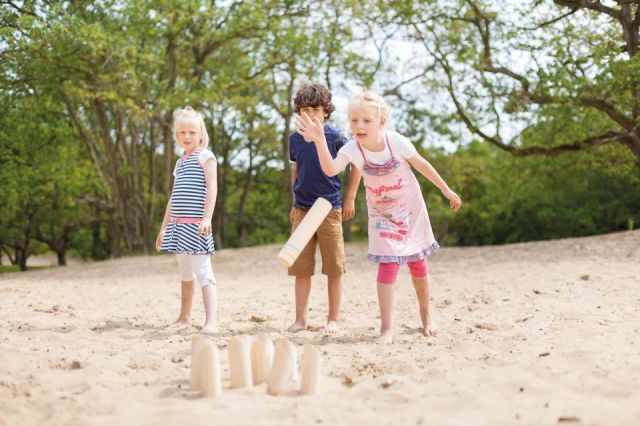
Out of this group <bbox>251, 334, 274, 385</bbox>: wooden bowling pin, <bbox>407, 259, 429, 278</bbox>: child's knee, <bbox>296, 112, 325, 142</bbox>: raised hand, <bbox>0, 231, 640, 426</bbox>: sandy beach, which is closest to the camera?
<bbox>0, 231, 640, 426</bbox>: sandy beach

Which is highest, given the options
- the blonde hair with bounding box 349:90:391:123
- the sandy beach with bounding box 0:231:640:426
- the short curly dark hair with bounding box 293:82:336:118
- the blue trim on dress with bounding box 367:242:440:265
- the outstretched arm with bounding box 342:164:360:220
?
the short curly dark hair with bounding box 293:82:336:118

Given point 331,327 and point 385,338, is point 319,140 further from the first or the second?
point 331,327

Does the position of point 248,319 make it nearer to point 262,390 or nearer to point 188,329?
point 188,329

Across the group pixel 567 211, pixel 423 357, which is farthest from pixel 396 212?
pixel 567 211

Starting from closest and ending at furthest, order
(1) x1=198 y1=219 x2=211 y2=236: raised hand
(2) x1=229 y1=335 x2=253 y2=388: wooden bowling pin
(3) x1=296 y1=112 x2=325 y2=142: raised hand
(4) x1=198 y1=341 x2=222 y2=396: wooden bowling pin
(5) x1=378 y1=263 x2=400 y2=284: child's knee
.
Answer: (4) x1=198 y1=341 x2=222 y2=396: wooden bowling pin → (2) x1=229 y1=335 x2=253 y2=388: wooden bowling pin → (3) x1=296 y1=112 x2=325 y2=142: raised hand → (5) x1=378 y1=263 x2=400 y2=284: child's knee → (1) x1=198 y1=219 x2=211 y2=236: raised hand

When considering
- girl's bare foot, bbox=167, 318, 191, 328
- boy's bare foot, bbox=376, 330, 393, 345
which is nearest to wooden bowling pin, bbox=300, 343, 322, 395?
boy's bare foot, bbox=376, 330, 393, 345

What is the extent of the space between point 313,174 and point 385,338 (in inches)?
54.0

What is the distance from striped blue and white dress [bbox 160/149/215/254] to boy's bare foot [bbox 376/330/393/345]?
1.52m

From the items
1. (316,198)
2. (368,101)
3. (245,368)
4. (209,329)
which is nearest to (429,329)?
(316,198)

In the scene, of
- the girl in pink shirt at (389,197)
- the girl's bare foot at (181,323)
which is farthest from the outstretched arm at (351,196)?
the girl's bare foot at (181,323)

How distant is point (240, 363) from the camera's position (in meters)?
3.53

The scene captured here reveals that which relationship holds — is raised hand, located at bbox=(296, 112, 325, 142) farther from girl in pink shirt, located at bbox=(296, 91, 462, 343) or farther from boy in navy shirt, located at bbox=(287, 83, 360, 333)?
boy in navy shirt, located at bbox=(287, 83, 360, 333)

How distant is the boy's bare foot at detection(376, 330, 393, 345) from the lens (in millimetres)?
4767

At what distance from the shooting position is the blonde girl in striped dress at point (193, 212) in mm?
5336
